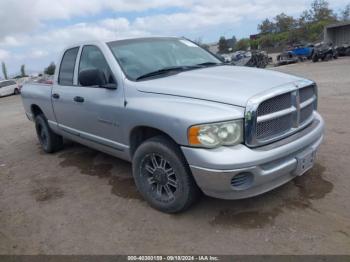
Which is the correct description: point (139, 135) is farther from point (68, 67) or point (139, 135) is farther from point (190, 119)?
A: point (68, 67)

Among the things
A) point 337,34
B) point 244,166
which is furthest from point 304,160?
point 337,34

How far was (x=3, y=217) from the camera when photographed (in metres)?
4.07

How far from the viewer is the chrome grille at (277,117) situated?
3.10 metres

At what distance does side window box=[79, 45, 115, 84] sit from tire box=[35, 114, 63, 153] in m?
1.87

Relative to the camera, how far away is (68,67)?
5.25 m

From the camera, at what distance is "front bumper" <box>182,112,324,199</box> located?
3.03 m

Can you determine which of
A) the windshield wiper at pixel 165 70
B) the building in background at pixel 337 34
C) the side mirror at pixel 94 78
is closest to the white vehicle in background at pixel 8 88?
the side mirror at pixel 94 78

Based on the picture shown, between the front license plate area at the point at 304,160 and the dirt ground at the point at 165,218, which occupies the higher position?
the front license plate area at the point at 304,160

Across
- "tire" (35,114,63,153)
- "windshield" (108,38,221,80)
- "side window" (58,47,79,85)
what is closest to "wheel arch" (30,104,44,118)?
"tire" (35,114,63,153)

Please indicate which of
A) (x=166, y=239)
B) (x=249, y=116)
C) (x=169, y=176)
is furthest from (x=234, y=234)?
(x=249, y=116)

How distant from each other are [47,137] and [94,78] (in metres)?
2.77

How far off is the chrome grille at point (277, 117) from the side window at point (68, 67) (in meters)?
2.96

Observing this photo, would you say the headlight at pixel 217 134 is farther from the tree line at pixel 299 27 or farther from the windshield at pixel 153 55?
the tree line at pixel 299 27

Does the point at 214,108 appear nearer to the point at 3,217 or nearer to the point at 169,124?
the point at 169,124
